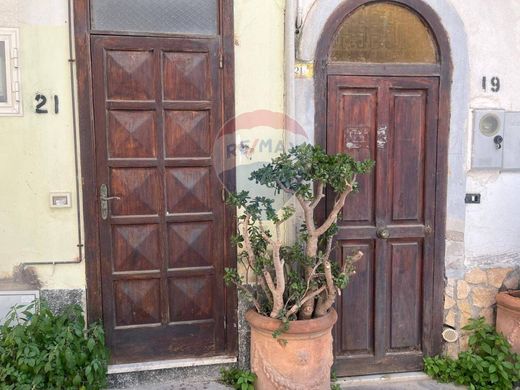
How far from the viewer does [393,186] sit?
3.68 meters

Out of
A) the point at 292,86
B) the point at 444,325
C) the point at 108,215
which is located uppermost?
the point at 292,86

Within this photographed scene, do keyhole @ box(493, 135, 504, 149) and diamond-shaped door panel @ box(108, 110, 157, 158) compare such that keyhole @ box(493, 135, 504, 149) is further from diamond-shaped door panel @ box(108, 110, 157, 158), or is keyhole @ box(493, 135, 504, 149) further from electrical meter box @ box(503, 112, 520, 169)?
diamond-shaped door panel @ box(108, 110, 157, 158)

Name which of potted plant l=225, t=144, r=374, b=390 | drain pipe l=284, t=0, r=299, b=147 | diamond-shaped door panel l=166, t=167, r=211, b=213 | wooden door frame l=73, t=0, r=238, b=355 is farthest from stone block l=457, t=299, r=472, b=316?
diamond-shaped door panel l=166, t=167, r=211, b=213

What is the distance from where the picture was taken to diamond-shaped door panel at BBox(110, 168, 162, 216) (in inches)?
136

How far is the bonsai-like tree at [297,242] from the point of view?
3.03 meters

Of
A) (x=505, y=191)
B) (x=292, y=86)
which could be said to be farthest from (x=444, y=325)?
(x=292, y=86)

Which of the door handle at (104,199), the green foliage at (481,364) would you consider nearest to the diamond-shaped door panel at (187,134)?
the door handle at (104,199)

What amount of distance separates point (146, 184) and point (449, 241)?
7.64 feet

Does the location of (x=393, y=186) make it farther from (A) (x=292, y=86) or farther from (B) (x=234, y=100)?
(B) (x=234, y=100)

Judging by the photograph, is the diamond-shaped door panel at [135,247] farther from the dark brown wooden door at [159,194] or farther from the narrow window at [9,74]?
the narrow window at [9,74]

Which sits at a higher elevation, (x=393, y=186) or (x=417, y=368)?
(x=393, y=186)

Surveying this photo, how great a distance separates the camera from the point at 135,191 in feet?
11.4

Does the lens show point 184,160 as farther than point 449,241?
No

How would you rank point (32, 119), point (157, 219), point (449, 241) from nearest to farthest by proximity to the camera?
point (32, 119) → point (157, 219) → point (449, 241)
